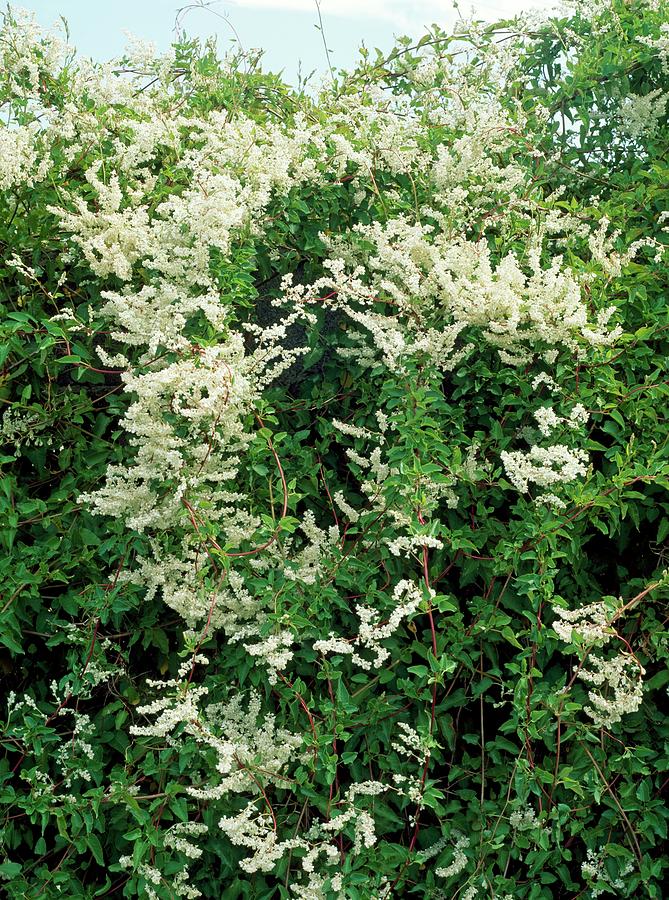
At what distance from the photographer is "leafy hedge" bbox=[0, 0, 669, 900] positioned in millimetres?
2926

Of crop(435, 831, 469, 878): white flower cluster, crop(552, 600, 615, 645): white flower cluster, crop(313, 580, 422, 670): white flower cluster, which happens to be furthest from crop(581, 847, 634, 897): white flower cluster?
crop(313, 580, 422, 670): white flower cluster

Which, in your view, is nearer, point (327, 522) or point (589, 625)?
point (589, 625)

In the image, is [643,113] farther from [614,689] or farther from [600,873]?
[600,873]

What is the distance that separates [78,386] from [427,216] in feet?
4.87

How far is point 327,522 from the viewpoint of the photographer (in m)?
3.59

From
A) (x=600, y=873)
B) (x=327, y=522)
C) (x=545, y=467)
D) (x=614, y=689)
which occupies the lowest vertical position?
(x=600, y=873)

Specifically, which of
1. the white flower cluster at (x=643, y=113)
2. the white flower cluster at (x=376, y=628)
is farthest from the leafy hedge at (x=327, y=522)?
the white flower cluster at (x=643, y=113)

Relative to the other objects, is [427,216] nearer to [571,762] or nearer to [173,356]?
[173,356]

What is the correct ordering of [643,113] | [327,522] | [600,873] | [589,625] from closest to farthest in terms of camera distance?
[589,625]
[600,873]
[327,522]
[643,113]

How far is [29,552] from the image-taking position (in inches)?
130

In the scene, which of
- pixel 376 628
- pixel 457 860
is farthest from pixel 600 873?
pixel 376 628

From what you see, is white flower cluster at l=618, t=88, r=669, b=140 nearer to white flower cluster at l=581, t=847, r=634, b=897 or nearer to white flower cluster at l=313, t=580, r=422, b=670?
white flower cluster at l=313, t=580, r=422, b=670

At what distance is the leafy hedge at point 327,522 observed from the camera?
293cm

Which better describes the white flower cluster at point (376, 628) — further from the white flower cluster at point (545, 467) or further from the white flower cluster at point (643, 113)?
the white flower cluster at point (643, 113)
